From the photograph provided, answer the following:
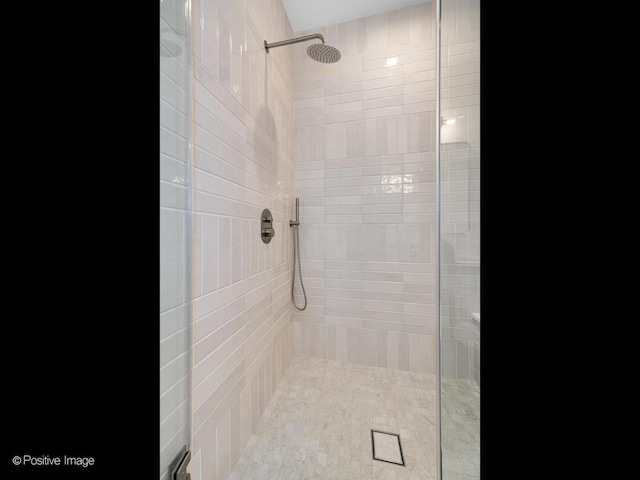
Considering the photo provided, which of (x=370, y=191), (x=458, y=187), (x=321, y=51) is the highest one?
(x=321, y=51)

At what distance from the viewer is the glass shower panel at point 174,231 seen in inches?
20.9

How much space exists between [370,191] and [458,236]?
115cm

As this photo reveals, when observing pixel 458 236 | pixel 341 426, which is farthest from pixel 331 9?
pixel 341 426

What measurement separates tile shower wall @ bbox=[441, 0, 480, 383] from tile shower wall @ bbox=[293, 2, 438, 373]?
0.86 meters

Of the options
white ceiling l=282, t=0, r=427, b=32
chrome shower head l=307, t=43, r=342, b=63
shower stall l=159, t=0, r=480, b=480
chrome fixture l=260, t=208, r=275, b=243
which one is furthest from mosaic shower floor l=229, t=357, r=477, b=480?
white ceiling l=282, t=0, r=427, b=32

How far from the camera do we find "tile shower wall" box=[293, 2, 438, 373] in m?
1.61

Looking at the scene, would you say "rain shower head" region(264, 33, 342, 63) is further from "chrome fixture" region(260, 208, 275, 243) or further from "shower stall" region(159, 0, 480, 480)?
"chrome fixture" region(260, 208, 275, 243)

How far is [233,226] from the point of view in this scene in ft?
3.19

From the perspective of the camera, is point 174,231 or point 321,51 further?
point 321,51

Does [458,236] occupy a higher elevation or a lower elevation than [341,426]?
higher

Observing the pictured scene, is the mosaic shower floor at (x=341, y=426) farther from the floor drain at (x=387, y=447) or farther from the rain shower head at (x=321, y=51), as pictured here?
the rain shower head at (x=321, y=51)

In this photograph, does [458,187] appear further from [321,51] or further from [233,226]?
[321,51]
